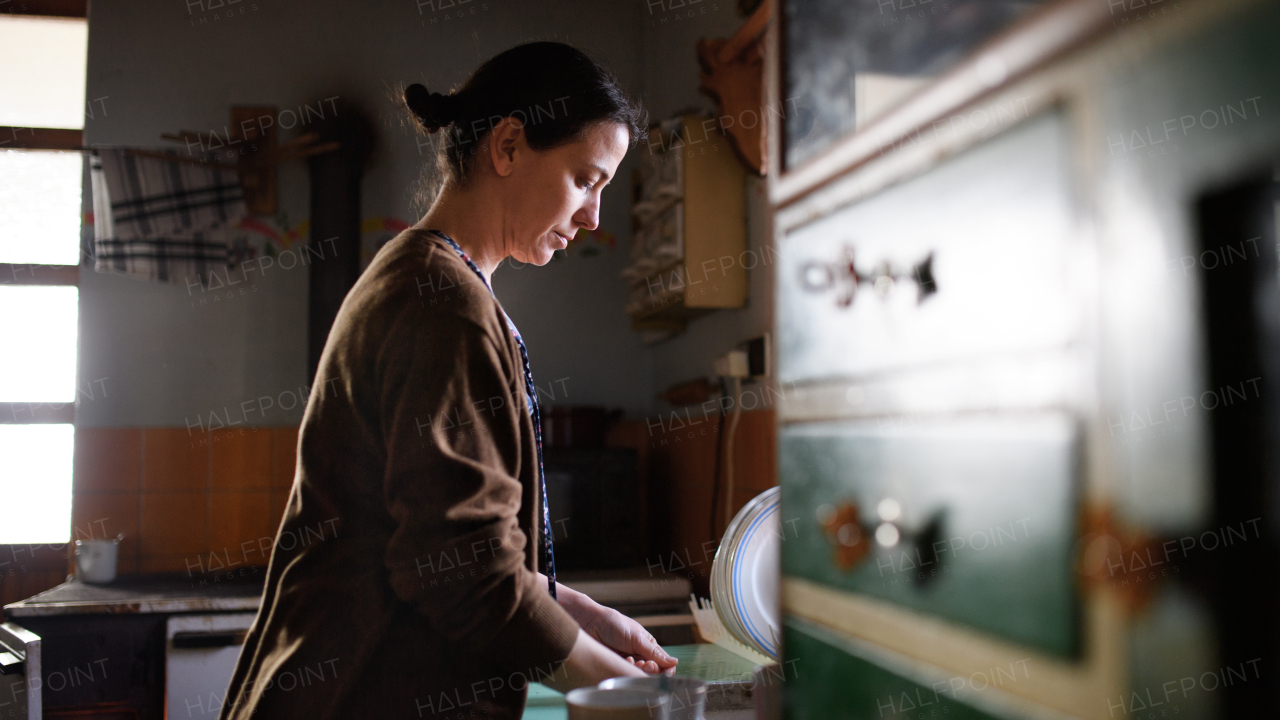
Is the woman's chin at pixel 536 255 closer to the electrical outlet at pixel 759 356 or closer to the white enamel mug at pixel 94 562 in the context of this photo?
the electrical outlet at pixel 759 356

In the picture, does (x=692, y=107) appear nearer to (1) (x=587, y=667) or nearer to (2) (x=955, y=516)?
(1) (x=587, y=667)

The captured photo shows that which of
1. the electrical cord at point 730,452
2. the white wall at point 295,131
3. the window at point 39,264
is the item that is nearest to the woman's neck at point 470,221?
the electrical cord at point 730,452

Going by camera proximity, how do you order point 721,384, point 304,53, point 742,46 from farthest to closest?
point 304,53 → point 721,384 → point 742,46

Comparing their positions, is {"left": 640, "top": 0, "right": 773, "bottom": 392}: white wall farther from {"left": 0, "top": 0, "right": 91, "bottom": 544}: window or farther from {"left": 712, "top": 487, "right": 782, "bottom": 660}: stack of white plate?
{"left": 0, "top": 0, "right": 91, "bottom": 544}: window

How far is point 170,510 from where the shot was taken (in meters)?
2.96

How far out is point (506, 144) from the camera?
1044mm

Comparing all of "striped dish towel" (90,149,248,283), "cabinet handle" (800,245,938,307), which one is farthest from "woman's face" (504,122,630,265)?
"striped dish towel" (90,149,248,283)

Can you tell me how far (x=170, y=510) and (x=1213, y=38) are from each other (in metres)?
3.15

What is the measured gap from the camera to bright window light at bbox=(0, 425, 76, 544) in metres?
3.09

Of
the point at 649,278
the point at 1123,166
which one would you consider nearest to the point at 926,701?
the point at 1123,166

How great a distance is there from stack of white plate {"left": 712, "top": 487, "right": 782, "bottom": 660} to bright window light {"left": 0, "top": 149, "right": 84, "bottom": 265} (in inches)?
108

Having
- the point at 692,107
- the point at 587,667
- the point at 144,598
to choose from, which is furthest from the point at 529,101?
the point at 144,598

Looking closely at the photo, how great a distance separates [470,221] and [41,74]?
3001mm

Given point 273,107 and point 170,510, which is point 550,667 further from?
point 273,107
